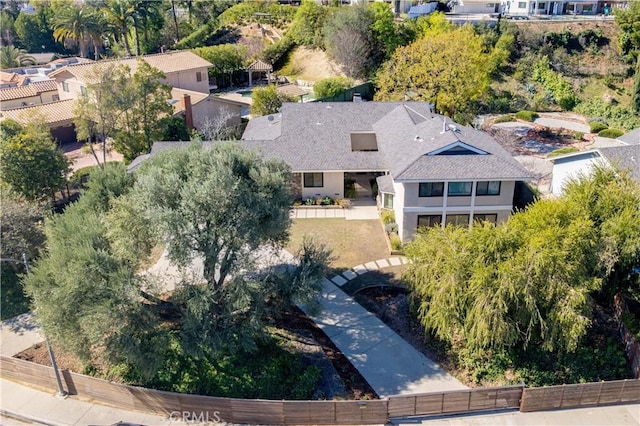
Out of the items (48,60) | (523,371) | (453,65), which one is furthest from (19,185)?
(48,60)

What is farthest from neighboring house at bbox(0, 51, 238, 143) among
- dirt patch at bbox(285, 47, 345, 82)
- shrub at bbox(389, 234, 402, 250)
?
shrub at bbox(389, 234, 402, 250)

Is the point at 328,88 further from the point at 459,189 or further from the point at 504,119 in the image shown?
the point at 459,189

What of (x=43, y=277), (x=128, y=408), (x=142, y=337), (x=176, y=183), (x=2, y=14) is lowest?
(x=128, y=408)

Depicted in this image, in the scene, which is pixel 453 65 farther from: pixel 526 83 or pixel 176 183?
pixel 176 183

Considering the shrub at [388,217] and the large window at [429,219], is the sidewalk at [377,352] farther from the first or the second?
the shrub at [388,217]

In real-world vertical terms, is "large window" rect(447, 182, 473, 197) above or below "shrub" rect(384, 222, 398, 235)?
above

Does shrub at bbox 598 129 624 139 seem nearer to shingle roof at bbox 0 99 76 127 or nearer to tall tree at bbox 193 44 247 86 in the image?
tall tree at bbox 193 44 247 86
